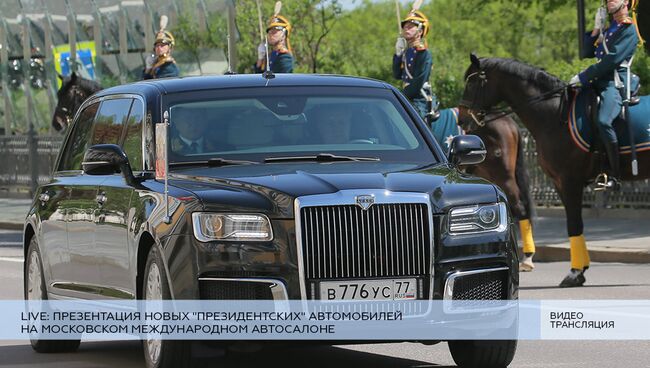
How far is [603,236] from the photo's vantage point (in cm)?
2164

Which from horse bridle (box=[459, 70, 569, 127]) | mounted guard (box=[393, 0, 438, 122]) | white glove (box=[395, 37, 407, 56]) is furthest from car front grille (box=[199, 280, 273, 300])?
white glove (box=[395, 37, 407, 56])

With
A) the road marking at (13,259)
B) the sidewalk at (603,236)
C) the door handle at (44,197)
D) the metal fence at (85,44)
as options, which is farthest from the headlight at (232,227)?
the metal fence at (85,44)

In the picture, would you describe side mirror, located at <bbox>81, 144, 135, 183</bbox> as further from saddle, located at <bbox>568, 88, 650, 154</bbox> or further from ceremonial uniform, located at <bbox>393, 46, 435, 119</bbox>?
ceremonial uniform, located at <bbox>393, 46, 435, 119</bbox>

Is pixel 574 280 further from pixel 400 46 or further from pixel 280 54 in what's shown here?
pixel 280 54

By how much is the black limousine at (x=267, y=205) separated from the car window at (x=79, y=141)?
45mm

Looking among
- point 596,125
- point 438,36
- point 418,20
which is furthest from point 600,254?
point 438,36

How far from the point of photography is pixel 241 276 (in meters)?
8.63

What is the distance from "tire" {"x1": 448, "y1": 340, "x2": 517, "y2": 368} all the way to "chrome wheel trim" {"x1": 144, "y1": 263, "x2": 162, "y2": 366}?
1687 millimetres

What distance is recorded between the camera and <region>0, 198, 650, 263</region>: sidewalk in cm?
1938

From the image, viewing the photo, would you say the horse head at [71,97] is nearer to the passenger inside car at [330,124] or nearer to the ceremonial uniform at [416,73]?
the ceremonial uniform at [416,73]

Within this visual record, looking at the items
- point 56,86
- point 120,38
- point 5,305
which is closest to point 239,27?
point 120,38

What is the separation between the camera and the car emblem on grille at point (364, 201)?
869 centimetres

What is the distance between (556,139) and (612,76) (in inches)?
35.2

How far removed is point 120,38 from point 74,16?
5.89ft
